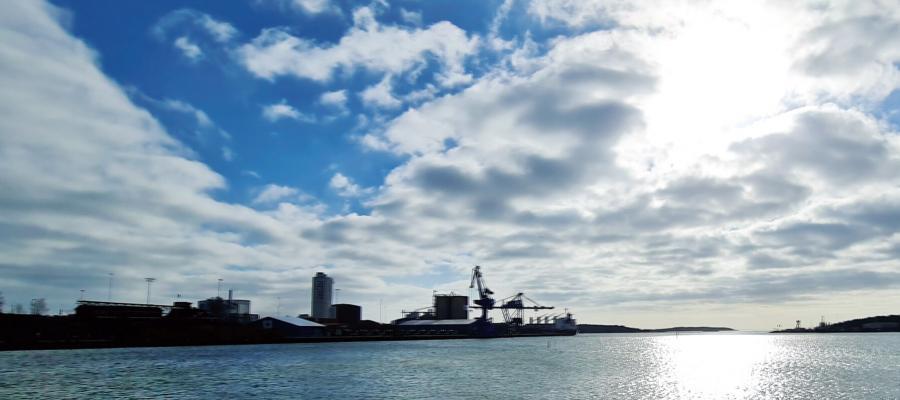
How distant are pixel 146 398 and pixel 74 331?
375 ft

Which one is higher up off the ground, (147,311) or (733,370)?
(147,311)

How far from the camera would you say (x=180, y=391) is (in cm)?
6334

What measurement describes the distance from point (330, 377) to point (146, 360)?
43080 mm

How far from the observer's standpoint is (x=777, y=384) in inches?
3174

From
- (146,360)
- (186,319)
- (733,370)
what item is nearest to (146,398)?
(146,360)

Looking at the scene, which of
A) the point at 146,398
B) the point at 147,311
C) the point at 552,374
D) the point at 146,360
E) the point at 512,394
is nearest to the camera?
the point at 146,398

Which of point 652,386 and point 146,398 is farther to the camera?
point 652,386

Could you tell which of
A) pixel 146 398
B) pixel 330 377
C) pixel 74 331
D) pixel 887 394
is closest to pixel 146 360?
pixel 330 377

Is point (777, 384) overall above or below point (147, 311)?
below

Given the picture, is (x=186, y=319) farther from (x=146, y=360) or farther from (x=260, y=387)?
(x=260, y=387)

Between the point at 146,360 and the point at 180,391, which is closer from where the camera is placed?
the point at 180,391

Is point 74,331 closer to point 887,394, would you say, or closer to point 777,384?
point 777,384

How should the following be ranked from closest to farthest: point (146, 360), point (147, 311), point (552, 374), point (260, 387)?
point (260, 387) → point (552, 374) → point (146, 360) → point (147, 311)

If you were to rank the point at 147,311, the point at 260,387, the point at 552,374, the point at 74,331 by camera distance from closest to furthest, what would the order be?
the point at 260,387 → the point at 552,374 → the point at 74,331 → the point at 147,311
